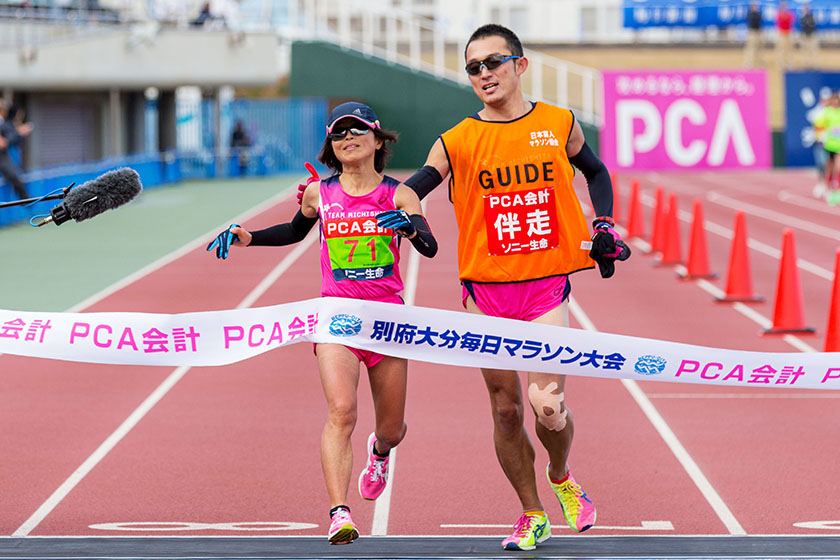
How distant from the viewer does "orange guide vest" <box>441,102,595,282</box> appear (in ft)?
19.7

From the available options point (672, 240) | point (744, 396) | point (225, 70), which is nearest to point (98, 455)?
point (744, 396)

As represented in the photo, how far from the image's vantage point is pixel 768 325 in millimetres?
13609

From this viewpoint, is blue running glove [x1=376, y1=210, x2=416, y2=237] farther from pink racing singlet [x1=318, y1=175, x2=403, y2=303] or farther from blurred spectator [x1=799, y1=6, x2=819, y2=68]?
blurred spectator [x1=799, y1=6, x2=819, y2=68]

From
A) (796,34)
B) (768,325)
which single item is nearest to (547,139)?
(768,325)

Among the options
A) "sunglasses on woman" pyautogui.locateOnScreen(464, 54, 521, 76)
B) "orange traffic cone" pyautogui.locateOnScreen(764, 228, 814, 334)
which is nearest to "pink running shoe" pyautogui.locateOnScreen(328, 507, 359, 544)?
"sunglasses on woman" pyautogui.locateOnScreen(464, 54, 521, 76)

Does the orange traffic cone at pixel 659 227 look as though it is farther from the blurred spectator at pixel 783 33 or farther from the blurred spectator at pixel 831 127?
the blurred spectator at pixel 783 33

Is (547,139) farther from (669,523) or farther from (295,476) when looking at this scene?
(295,476)

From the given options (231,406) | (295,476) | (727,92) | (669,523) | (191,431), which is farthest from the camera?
(727,92)

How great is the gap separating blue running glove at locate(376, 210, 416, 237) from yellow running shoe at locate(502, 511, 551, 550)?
1442 mm

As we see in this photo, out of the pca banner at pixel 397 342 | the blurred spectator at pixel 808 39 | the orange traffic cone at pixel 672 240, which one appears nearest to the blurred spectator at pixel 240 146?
the blurred spectator at pixel 808 39

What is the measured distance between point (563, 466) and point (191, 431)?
3.56 m

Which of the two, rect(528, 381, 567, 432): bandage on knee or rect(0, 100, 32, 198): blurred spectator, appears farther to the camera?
rect(0, 100, 32, 198): blurred spectator

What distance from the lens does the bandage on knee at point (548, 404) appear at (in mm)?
6027

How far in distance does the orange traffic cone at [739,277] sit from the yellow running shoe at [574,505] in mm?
9150
